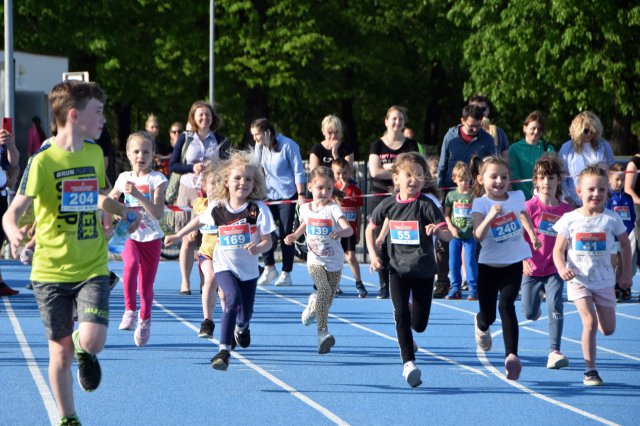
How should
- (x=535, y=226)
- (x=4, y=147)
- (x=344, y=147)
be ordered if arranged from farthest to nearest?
(x=344, y=147) < (x=4, y=147) < (x=535, y=226)

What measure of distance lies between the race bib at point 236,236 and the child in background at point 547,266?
6.98ft

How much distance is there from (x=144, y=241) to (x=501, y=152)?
206 inches

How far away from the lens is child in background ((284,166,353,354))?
973 cm

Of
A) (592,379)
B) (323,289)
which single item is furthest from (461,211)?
(592,379)

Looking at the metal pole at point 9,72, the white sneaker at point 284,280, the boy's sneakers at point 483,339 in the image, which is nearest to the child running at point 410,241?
the boy's sneakers at point 483,339

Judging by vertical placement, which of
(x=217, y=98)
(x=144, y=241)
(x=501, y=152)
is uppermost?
(x=217, y=98)

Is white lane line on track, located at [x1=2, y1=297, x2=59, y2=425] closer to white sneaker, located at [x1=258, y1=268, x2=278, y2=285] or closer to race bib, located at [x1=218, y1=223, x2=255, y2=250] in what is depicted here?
race bib, located at [x1=218, y1=223, x2=255, y2=250]

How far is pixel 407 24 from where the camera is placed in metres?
42.0

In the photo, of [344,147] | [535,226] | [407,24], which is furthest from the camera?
[407,24]

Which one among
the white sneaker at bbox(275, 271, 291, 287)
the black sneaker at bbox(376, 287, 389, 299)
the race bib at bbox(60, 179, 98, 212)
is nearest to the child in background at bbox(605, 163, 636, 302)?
the black sneaker at bbox(376, 287, 389, 299)

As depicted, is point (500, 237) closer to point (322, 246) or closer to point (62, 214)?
point (322, 246)

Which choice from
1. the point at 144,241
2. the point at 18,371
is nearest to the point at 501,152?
the point at 144,241

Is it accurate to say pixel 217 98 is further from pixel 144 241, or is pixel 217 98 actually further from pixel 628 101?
pixel 144 241

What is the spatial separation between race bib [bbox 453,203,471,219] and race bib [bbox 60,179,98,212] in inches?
305
